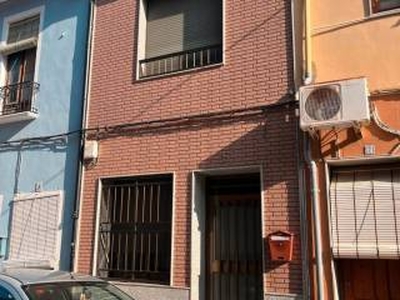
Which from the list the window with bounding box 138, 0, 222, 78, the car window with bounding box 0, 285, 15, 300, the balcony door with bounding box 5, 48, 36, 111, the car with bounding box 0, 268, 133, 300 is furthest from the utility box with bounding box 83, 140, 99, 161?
the car window with bounding box 0, 285, 15, 300

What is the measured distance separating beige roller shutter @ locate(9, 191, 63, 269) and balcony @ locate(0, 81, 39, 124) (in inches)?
61.0

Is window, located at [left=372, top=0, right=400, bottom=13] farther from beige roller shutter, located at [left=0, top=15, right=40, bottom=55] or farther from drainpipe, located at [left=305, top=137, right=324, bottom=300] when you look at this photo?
beige roller shutter, located at [left=0, top=15, right=40, bottom=55]

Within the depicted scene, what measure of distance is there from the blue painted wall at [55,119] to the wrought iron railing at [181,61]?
1.39 metres

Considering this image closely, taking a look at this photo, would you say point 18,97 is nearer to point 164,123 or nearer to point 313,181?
point 164,123

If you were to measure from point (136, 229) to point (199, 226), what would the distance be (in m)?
1.14

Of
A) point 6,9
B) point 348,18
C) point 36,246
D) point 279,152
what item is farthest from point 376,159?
point 6,9

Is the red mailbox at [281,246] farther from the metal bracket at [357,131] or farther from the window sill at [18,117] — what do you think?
the window sill at [18,117]

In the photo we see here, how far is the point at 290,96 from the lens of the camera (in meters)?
7.16

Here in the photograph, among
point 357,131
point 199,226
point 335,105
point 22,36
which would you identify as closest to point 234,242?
point 199,226

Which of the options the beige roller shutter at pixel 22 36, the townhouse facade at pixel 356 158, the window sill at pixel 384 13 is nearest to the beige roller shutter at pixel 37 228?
the beige roller shutter at pixel 22 36

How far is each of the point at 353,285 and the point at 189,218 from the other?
247 centimetres

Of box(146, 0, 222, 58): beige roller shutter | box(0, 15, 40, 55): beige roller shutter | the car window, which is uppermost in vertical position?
box(0, 15, 40, 55): beige roller shutter

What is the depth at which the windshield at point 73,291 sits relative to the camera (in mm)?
4891

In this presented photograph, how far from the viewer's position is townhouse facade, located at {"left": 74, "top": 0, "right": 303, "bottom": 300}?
7.19 meters
